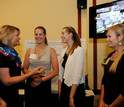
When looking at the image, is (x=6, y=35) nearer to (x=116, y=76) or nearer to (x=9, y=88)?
(x=9, y=88)

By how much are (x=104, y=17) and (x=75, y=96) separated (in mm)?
1300

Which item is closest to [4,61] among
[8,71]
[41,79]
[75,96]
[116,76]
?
[8,71]

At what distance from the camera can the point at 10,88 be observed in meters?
1.42

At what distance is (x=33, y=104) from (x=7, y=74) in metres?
0.93

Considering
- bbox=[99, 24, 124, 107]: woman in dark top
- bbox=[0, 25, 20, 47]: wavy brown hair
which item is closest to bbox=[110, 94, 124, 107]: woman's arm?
bbox=[99, 24, 124, 107]: woman in dark top

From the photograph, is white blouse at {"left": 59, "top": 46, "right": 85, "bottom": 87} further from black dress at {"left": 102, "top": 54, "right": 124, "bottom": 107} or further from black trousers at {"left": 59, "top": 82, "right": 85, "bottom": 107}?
black dress at {"left": 102, "top": 54, "right": 124, "bottom": 107}

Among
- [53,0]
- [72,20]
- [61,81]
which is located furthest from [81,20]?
[61,81]

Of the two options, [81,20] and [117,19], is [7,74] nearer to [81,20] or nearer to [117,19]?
[117,19]

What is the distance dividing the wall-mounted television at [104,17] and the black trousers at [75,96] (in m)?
0.91

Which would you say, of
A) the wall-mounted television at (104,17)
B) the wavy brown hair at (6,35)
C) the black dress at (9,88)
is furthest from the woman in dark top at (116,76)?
the wavy brown hair at (6,35)

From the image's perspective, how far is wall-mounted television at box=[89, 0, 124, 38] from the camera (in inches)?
73.1

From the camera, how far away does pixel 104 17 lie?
6.73 feet

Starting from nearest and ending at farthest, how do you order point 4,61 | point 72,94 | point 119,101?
point 119,101
point 4,61
point 72,94

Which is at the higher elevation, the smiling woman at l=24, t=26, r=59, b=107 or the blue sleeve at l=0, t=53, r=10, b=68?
the blue sleeve at l=0, t=53, r=10, b=68
